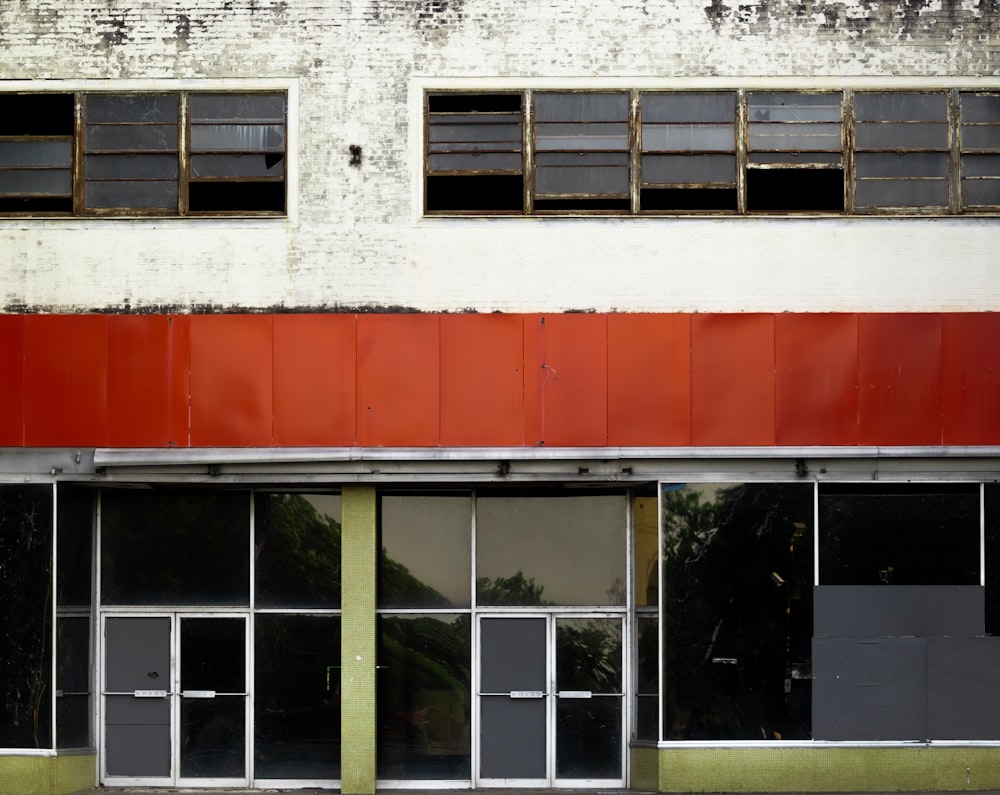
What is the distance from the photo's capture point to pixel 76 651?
14.5m

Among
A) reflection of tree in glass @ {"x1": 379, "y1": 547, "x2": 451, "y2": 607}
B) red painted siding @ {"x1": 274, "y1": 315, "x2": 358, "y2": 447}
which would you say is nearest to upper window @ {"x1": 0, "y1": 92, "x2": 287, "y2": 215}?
red painted siding @ {"x1": 274, "y1": 315, "x2": 358, "y2": 447}

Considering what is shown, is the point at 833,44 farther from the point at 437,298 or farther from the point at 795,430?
the point at 437,298

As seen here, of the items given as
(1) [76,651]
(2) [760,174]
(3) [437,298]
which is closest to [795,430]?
(2) [760,174]

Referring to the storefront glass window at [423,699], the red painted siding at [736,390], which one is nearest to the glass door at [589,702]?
the storefront glass window at [423,699]

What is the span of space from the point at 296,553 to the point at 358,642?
4.18 ft

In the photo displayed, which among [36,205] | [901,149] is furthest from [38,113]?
[901,149]

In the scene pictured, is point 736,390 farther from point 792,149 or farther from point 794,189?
point 792,149

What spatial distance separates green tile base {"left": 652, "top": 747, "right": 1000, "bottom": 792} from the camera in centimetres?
1394

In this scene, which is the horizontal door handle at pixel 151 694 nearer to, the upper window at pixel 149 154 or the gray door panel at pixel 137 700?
the gray door panel at pixel 137 700

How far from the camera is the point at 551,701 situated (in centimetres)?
1458

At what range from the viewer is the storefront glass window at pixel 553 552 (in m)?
14.6

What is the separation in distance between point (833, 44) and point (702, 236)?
263 centimetres

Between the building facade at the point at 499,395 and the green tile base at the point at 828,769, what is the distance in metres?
0.05

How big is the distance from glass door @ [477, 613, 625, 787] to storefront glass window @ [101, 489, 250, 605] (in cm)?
295
